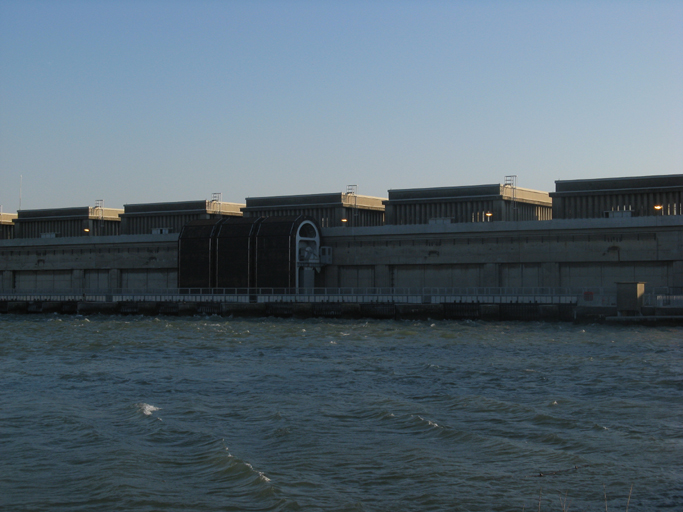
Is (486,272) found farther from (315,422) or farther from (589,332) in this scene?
(315,422)

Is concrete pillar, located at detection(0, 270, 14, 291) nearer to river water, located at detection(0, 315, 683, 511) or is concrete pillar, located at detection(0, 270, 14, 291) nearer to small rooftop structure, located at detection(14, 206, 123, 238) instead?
small rooftop structure, located at detection(14, 206, 123, 238)

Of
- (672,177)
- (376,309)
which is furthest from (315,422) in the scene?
(672,177)

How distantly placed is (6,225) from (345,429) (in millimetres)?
94531

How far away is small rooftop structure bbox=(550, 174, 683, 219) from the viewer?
6838 centimetres

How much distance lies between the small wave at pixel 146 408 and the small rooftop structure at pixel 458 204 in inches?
2202

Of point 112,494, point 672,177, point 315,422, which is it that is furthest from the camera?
point 672,177

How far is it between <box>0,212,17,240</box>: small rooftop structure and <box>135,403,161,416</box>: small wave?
87.5m

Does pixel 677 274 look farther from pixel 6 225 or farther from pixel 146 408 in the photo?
pixel 6 225

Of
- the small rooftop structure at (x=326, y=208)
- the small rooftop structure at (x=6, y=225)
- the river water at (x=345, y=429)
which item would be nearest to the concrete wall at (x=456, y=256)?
the small rooftop structure at (x=326, y=208)

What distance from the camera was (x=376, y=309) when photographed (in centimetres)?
6412

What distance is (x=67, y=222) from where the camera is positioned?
96.4 metres

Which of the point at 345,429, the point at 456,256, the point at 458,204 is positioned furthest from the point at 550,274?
the point at 345,429

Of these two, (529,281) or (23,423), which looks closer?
(23,423)

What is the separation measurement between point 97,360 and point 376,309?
105ft
